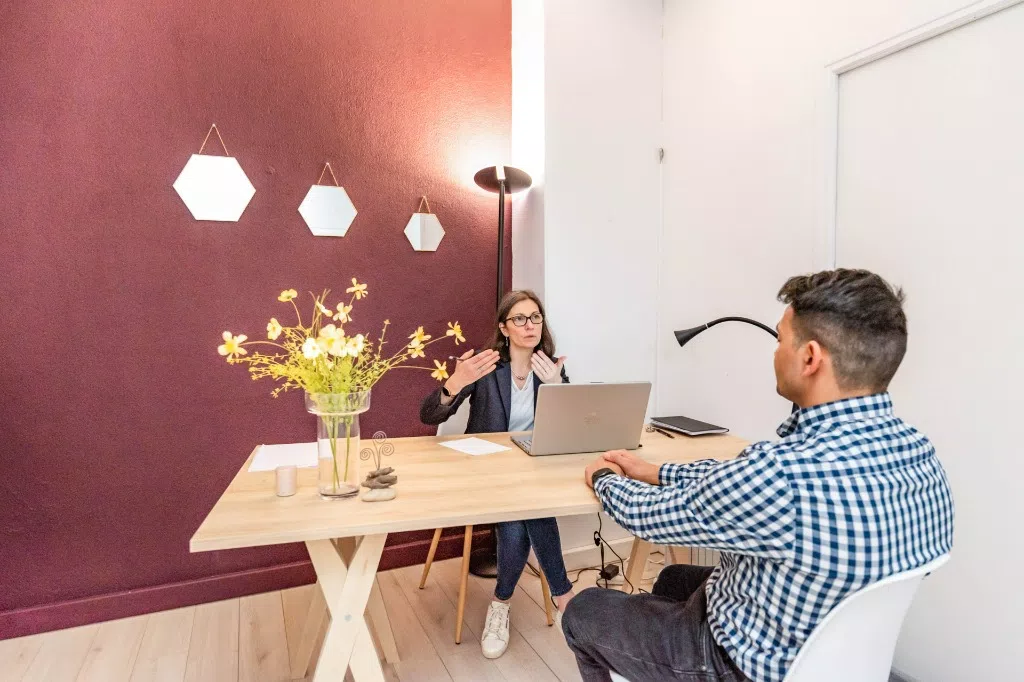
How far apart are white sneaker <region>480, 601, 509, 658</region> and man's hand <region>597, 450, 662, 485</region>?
88cm

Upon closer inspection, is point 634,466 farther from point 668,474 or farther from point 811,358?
point 811,358

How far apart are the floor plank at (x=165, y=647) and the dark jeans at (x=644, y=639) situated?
5.01 feet

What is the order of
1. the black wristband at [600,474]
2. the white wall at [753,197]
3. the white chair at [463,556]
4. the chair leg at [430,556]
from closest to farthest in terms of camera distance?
the black wristband at [600,474] < the white wall at [753,197] < the white chair at [463,556] < the chair leg at [430,556]

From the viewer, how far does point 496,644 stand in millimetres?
2207

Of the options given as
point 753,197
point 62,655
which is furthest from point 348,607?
point 753,197

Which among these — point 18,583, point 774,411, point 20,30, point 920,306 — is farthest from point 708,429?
point 20,30

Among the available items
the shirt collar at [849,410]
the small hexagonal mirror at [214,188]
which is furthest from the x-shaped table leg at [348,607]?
the small hexagonal mirror at [214,188]

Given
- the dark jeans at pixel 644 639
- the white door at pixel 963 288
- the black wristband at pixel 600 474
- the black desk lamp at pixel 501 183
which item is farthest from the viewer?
the black desk lamp at pixel 501 183

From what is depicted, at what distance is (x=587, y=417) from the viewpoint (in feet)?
6.49

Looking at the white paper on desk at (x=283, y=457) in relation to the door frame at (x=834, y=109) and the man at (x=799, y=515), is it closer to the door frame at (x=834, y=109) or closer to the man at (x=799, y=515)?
the man at (x=799, y=515)

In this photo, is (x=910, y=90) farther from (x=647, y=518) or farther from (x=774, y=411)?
(x=647, y=518)

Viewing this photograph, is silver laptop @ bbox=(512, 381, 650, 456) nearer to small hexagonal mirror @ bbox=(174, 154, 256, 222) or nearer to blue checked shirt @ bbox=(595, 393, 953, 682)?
blue checked shirt @ bbox=(595, 393, 953, 682)

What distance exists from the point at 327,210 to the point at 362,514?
1.72m

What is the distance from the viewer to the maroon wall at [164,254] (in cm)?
233
